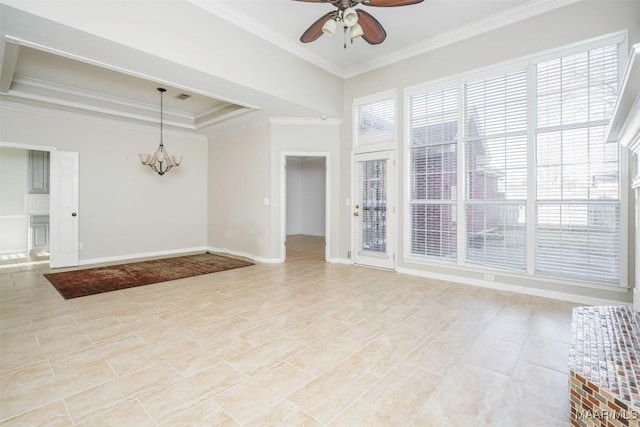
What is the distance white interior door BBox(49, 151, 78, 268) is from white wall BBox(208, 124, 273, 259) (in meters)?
2.64

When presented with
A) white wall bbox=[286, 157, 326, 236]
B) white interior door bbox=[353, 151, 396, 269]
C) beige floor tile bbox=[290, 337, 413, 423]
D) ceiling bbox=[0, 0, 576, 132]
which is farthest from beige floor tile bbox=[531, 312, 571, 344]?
white wall bbox=[286, 157, 326, 236]

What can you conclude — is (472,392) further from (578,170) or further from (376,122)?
(376,122)

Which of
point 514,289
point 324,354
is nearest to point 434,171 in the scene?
point 514,289

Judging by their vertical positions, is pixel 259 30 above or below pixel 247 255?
above

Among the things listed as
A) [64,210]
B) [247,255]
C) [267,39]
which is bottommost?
[247,255]

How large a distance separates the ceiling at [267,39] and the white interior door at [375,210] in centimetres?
167

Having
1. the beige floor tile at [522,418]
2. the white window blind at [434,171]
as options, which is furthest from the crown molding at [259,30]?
the beige floor tile at [522,418]

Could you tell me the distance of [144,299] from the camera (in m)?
3.73

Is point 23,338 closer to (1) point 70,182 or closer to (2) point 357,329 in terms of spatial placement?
→ (2) point 357,329

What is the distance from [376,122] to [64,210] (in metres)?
6.01

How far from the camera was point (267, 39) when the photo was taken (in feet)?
14.1

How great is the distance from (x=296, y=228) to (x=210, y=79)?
25.9ft

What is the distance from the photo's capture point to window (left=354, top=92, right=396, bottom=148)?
520 cm

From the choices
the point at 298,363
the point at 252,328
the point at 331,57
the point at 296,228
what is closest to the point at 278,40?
the point at 331,57
